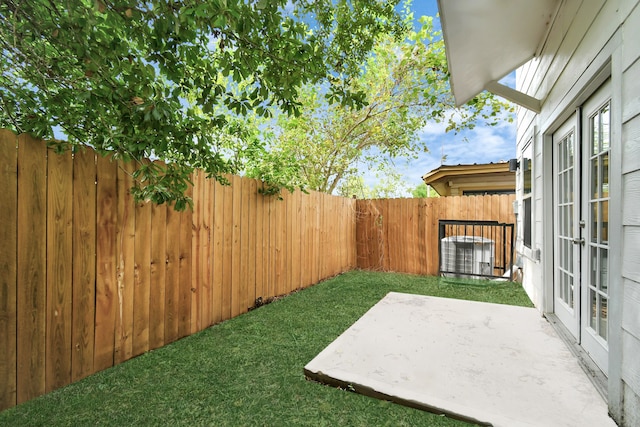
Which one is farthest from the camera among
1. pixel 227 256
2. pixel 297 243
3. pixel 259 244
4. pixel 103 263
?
pixel 297 243

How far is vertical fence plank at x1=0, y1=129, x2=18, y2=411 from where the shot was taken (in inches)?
60.5

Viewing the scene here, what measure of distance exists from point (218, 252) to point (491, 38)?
3.13 metres

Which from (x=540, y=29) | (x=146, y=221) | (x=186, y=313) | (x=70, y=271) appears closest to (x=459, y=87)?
(x=540, y=29)

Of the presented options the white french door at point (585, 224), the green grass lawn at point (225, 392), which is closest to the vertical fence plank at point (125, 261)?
the green grass lawn at point (225, 392)

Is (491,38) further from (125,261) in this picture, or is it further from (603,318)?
(125,261)

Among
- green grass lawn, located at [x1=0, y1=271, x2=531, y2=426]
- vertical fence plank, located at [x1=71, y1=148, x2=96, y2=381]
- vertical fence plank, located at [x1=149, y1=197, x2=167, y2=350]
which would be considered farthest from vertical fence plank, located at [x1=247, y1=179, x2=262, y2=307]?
vertical fence plank, located at [x1=71, y1=148, x2=96, y2=381]

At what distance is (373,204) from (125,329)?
194 inches

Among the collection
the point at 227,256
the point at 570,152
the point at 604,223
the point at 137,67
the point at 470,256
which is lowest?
the point at 470,256

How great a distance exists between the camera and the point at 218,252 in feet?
9.61

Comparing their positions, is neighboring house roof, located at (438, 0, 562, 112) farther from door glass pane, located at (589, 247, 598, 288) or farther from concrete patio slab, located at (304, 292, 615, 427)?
concrete patio slab, located at (304, 292, 615, 427)

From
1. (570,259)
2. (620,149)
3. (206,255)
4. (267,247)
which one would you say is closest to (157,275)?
(206,255)

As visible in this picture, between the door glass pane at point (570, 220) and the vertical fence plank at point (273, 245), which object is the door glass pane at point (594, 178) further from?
the vertical fence plank at point (273, 245)

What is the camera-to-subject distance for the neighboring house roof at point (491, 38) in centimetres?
207

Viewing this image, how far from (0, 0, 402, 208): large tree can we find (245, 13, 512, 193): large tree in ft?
10.5
